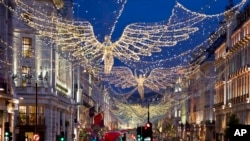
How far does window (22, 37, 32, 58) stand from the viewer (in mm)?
62459

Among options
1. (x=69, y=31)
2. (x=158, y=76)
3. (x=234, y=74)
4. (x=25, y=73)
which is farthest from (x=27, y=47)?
(x=234, y=74)

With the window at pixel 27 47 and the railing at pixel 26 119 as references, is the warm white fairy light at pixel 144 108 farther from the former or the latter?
the railing at pixel 26 119

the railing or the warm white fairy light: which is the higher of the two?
the warm white fairy light

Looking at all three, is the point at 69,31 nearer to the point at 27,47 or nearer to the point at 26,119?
the point at 27,47

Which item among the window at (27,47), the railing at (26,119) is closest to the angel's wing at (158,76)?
the railing at (26,119)

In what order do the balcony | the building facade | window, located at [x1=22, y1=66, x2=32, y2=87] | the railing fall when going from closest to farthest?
1. the railing
2. window, located at [x1=22, y1=66, x2=32, y2=87]
3. the balcony
4. the building facade

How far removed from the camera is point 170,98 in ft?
501

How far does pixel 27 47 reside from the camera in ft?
Result: 206

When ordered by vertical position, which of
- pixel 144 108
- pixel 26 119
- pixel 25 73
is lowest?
pixel 26 119

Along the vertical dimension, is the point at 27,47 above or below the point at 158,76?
above

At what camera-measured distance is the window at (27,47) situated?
2459 inches

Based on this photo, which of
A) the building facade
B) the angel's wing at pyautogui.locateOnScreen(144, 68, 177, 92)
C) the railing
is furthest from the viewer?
the building facade

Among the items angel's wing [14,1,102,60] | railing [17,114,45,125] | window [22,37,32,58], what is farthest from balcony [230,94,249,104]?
window [22,37,32,58]

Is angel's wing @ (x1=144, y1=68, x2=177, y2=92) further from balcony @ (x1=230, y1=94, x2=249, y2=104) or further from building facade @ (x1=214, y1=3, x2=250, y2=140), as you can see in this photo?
building facade @ (x1=214, y1=3, x2=250, y2=140)
